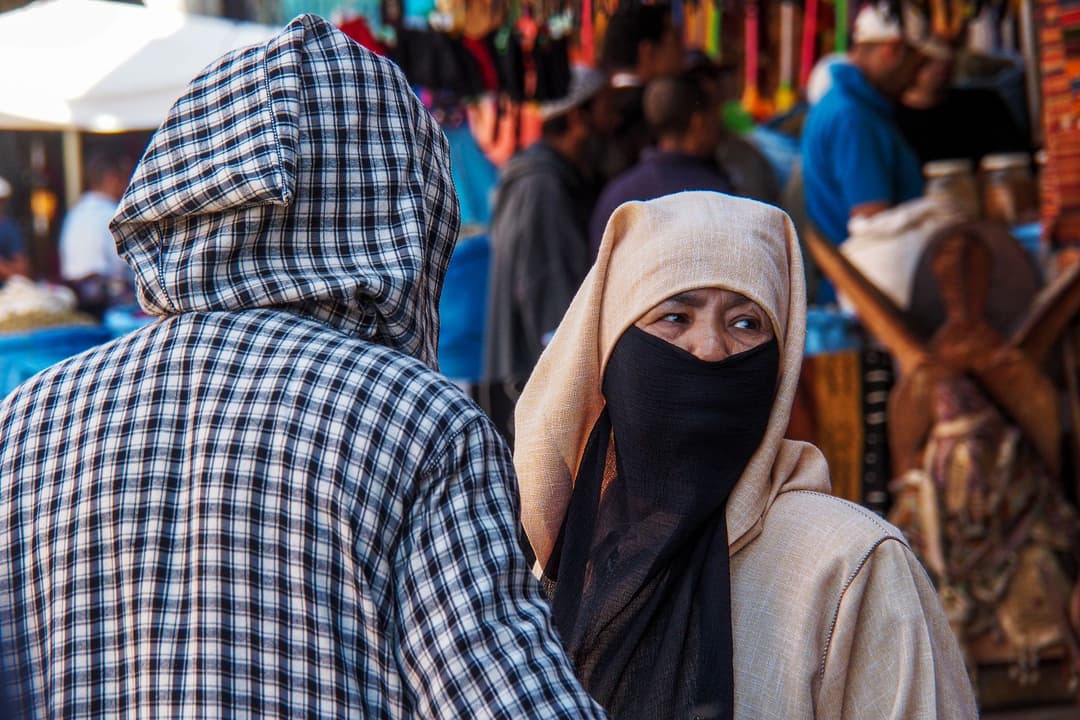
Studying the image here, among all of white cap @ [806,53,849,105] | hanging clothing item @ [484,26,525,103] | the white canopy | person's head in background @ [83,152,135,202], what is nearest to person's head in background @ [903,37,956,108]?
white cap @ [806,53,849,105]

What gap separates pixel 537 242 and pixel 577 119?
728 millimetres

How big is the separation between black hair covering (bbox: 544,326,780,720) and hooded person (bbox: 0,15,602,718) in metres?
0.43

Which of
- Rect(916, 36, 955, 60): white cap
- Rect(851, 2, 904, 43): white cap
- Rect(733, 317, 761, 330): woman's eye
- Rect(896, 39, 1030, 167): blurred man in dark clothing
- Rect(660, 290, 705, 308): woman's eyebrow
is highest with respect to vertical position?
Rect(851, 2, 904, 43): white cap

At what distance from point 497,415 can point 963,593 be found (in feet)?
5.40

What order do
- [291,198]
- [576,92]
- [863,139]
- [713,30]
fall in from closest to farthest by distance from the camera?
[291,198] → [863,139] → [576,92] → [713,30]

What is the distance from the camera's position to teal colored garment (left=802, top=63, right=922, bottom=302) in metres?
5.11

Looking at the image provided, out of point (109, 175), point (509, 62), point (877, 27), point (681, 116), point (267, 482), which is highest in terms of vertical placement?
point (877, 27)

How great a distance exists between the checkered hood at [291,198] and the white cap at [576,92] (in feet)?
14.0

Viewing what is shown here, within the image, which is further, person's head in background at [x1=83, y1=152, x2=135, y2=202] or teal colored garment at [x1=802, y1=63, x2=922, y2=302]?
person's head in background at [x1=83, y1=152, x2=135, y2=202]

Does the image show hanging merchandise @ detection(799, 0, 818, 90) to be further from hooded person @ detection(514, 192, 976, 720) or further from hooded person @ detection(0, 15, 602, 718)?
hooded person @ detection(0, 15, 602, 718)

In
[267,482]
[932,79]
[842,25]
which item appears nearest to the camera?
[267,482]

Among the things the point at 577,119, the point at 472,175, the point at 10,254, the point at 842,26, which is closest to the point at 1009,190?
the point at 842,26

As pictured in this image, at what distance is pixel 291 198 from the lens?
1.56 m

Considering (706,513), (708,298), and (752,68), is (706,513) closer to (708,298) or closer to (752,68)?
(708,298)
